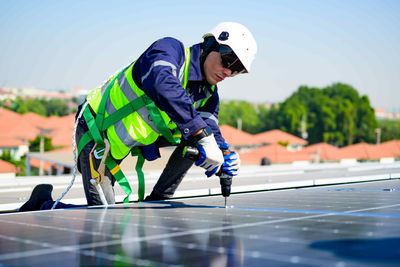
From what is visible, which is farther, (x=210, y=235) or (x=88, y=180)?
(x=88, y=180)

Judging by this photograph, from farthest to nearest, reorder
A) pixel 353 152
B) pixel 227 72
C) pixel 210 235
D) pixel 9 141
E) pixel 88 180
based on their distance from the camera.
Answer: pixel 9 141, pixel 353 152, pixel 88 180, pixel 227 72, pixel 210 235

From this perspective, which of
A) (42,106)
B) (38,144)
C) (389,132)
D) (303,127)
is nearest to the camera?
(38,144)

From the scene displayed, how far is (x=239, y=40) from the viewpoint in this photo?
4.39 metres

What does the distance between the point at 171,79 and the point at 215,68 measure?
2.07ft

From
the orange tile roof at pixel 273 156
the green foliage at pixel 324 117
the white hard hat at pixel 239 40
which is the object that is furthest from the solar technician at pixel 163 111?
the green foliage at pixel 324 117

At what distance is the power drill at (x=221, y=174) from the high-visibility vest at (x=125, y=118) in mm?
629

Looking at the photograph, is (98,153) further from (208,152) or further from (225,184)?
(208,152)

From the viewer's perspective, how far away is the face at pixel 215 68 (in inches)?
177

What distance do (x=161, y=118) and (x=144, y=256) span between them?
2.53 meters

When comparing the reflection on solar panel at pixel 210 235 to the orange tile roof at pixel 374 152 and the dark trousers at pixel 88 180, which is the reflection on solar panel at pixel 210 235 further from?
the orange tile roof at pixel 374 152

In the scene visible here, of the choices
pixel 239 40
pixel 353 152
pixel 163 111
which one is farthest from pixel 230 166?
pixel 353 152

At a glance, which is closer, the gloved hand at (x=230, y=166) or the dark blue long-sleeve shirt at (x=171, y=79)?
the dark blue long-sleeve shirt at (x=171, y=79)

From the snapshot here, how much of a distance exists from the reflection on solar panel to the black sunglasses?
37.4 inches

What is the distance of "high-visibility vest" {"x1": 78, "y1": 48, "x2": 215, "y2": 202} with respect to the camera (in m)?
4.66
